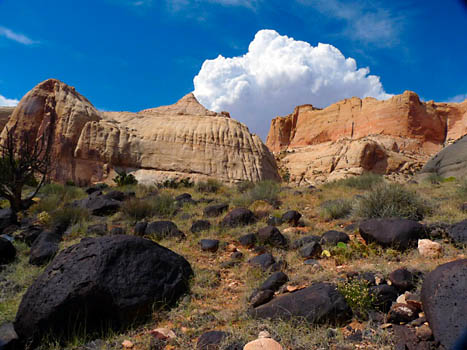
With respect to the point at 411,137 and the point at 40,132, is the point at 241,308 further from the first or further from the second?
the point at 411,137

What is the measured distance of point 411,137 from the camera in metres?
44.9

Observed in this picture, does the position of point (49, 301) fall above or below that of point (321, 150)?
below

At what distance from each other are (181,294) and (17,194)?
25.3 feet

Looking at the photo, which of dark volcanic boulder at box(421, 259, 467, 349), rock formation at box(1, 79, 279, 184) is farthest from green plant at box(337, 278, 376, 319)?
rock formation at box(1, 79, 279, 184)

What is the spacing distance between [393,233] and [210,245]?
279 centimetres

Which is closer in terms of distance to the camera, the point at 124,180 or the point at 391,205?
the point at 391,205

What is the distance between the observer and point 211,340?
106 inches

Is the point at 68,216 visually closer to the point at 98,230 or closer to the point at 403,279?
the point at 98,230

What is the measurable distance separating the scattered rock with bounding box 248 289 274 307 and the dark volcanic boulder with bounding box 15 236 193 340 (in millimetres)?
944

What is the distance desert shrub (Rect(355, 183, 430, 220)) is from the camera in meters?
5.69

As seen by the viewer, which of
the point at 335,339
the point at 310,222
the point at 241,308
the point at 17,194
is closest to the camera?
the point at 335,339

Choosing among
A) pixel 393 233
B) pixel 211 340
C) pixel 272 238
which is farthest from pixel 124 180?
pixel 211 340

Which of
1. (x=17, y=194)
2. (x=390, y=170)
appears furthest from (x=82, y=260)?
(x=390, y=170)

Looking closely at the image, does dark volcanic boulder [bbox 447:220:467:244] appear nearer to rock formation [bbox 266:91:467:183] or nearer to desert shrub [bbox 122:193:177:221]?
desert shrub [bbox 122:193:177:221]
